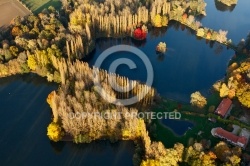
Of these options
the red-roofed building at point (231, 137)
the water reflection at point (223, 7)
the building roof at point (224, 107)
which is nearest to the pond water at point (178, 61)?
the building roof at point (224, 107)

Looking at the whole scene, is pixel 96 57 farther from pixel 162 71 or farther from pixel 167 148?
pixel 167 148

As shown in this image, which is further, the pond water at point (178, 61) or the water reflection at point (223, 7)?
the water reflection at point (223, 7)

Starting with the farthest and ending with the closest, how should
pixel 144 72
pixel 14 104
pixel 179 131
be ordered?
1. pixel 144 72
2. pixel 14 104
3. pixel 179 131

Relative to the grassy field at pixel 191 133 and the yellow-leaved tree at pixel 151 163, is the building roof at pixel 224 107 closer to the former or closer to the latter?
the grassy field at pixel 191 133

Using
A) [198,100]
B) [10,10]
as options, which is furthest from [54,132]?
[10,10]

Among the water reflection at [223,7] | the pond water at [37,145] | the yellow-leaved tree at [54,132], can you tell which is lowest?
the pond water at [37,145]

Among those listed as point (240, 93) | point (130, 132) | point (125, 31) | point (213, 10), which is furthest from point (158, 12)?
point (130, 132)

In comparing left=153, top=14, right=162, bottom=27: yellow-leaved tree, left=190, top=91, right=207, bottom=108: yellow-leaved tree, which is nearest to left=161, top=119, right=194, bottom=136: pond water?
left=190, top=91, right=207, bottom=108: yellow-leaved tree

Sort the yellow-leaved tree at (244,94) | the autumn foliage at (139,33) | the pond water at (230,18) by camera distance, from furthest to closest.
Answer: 1. the pond water at (230,18)
2. the autumn foliage at (139,33)
3. the yellow-leaved tree at (244,94)
